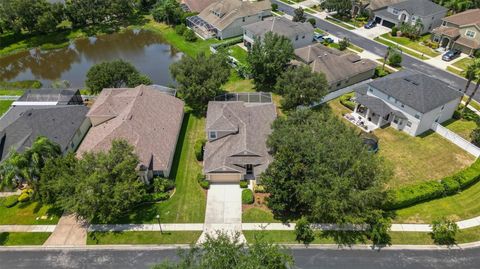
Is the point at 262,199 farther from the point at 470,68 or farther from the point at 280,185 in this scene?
the point at 470,68

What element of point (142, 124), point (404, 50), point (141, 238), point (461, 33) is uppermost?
point (461, 33)

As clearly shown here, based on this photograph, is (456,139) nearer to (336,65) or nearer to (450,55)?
(336,65)

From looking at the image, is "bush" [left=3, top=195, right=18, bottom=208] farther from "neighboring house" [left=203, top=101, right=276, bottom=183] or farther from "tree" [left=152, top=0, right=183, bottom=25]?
"tree" [left=152, top=0, right=183, bottom=25]

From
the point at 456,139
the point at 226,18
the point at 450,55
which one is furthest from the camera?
the point at 226,18

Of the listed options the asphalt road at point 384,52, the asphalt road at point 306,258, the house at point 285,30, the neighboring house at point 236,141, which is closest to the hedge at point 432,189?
the asphalt road at point 306,258

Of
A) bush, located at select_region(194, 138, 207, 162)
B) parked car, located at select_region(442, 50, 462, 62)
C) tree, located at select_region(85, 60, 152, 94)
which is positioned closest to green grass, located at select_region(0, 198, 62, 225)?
bush, located at select_region(194, 138, 207, 162)

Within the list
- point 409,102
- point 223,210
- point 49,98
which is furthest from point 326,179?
point 49,98

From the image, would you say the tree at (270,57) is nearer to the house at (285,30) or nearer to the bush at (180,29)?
the house at (285,30)
